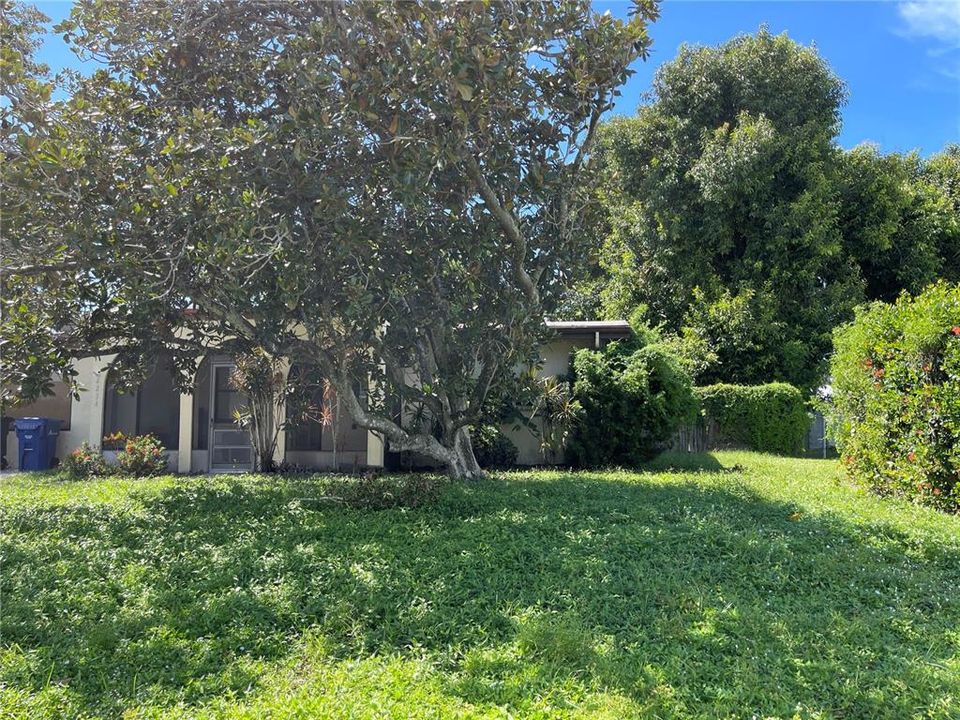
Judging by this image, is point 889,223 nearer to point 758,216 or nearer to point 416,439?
point 758,216

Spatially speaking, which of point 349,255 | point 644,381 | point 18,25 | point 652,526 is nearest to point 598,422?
point 644,381

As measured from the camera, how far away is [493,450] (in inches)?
447

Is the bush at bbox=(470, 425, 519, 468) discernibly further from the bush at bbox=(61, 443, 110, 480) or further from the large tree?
the large tree

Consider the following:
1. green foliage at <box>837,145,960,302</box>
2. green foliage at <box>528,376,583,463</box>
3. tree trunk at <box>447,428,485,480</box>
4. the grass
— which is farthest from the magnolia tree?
green foliage at <box>837,145,960,302</box>

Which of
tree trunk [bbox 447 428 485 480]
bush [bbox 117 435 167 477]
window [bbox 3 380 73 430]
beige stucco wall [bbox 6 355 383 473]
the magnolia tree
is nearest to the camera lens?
the magnolia tree

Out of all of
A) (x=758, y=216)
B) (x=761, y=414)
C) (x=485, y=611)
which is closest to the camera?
(x=485, y=611)

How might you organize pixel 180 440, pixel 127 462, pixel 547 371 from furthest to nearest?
pixel 180 440 → pixel 547 371 → pixel 127 462

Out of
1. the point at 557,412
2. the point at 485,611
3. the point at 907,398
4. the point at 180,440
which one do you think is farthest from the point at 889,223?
the point at 180,440

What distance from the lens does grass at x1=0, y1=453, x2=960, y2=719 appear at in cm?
335

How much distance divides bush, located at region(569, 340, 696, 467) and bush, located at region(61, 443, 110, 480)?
8011 mm

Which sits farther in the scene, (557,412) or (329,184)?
(557,412)

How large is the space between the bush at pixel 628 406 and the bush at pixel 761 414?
11.4 ft

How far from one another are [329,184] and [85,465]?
809cm

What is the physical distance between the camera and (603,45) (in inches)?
255
